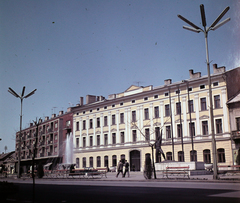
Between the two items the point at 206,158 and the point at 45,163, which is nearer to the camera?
the point at 206,158

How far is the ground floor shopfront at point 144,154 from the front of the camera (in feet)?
127

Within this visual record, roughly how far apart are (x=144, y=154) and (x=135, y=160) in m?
2.42

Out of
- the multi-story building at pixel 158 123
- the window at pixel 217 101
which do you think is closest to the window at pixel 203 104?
the multi-story building at pixel 158 123

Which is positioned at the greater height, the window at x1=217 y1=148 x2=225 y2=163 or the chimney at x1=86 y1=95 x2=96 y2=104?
the chimney at x1=86 y1=95 x2=96 y2=104

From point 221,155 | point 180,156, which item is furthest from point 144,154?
point 221,155

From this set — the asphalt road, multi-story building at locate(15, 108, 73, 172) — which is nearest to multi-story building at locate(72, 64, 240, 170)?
multi-story building at locate(15, 108, 73, 172)

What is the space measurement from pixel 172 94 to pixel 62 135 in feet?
103

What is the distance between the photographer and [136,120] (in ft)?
166

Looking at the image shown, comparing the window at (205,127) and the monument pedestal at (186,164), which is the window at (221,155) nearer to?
the window at (205,127)

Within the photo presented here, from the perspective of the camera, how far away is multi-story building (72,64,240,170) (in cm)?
4016

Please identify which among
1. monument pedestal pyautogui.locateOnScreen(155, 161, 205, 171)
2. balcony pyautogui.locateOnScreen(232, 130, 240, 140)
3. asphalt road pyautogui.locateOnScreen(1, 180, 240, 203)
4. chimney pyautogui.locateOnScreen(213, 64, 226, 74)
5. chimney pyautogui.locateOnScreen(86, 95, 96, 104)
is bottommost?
asphalt road pyautogui.locateOnScreen(1, 180, 240, 203)

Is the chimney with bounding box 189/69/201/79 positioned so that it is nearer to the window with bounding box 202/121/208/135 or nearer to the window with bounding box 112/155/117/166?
the window with bounding box 202/121/208/135

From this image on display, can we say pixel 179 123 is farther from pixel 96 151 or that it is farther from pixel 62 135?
pixel 62 135

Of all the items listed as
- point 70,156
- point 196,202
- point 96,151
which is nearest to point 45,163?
point 70,156
